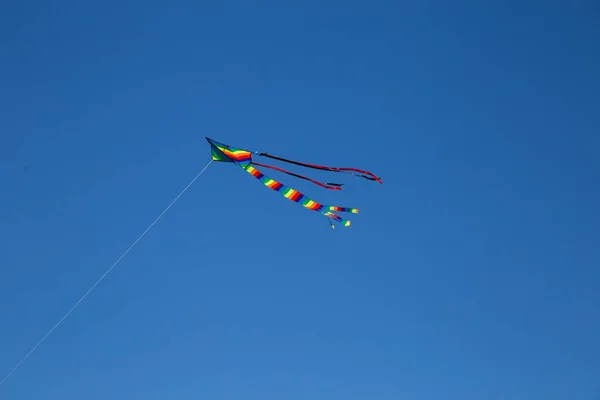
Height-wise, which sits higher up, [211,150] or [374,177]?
[374,177]

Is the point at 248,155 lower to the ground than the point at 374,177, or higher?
lower

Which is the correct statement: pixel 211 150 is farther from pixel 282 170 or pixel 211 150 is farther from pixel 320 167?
pixel 320 167

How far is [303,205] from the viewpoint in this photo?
11711 millimetres

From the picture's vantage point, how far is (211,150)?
472 inches

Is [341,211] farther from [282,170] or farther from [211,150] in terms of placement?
[211,150]

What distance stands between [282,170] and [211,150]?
6.08 feet

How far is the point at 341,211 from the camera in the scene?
1174 cm

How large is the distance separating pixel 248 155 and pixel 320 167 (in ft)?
5.87

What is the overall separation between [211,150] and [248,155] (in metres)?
0.92

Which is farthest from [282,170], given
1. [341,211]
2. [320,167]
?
[341,211]

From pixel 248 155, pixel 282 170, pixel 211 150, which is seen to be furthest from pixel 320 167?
pixel 211 150

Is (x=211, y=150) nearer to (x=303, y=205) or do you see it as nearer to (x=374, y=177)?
(x=303, y=205)

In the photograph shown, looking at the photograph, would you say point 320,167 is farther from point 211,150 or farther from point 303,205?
point 211,150

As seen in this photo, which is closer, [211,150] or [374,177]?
[374,177]
